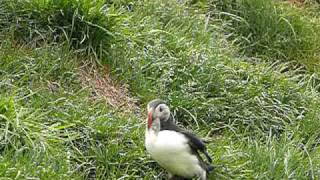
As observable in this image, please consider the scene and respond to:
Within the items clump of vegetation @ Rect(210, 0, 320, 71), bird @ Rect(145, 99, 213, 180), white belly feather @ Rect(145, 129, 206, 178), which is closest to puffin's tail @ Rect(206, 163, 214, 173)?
bird @ Rect(145, 99, 213, 180)

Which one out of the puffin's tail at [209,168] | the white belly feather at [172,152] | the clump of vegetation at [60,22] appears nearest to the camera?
the white belly feather at [172,152]

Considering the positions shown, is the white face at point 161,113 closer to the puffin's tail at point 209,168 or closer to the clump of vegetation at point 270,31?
the puffin's tail at point 209,168

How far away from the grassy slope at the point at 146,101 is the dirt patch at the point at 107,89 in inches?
2.9

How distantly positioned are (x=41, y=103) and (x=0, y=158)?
0.85 metres

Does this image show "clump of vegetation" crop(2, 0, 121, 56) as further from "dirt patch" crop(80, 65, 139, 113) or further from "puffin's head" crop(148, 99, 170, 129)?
"puffin's head" crop(148, 99, 170, 129)

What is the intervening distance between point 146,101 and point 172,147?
130 cm

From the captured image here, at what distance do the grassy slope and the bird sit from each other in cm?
24

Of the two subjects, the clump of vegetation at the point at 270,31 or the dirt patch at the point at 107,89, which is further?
the clump of vegetation at the point at 270,31

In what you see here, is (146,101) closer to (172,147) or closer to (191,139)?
(191,139)

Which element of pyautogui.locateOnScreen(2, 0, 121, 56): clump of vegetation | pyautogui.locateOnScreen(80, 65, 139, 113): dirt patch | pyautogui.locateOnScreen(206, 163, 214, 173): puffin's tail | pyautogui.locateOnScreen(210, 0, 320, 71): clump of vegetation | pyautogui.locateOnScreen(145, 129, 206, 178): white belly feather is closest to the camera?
pyautogui.locateOnScreen(145, 129, 206, 178): white belly feather

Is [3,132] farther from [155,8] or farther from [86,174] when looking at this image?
[155,8]

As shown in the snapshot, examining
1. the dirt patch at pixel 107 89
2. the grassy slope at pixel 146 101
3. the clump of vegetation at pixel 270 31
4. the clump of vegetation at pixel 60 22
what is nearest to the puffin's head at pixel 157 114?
the grassy slope at pixel 146 101

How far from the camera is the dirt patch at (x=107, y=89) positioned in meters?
6.65

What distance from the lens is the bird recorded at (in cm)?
551
